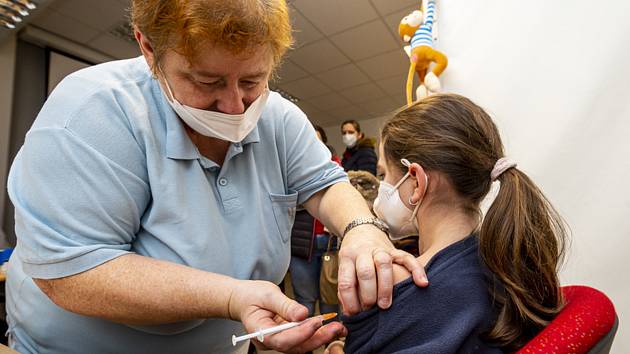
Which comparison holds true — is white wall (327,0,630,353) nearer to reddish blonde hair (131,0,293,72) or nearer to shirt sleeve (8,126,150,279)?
reddish blonde hair (131,0,293,72)

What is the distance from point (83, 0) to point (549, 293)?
12.6 feet

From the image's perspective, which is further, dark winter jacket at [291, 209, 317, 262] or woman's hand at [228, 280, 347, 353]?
dark winter jacket at [291, 209, 317, 262]

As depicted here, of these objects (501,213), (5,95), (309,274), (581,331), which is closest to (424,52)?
(501,213)

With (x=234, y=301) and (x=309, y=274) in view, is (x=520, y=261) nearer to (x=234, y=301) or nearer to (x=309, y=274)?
(x=234, y=301)

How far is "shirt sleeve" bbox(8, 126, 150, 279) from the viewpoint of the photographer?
0.53 meters

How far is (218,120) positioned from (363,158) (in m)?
2.56

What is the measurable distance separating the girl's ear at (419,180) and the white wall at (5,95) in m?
4.18

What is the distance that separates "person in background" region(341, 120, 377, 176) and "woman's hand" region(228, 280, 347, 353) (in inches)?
103

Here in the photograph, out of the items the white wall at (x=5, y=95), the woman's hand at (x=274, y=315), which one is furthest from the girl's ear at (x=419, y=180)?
the white wall at (x=5, y=95)

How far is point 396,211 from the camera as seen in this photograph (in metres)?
0.92

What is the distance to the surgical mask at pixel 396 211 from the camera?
35.6 inches

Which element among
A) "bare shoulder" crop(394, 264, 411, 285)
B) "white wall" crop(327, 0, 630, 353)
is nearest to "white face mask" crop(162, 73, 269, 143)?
"bare shoulder" crop(394, 264, 411, 285)

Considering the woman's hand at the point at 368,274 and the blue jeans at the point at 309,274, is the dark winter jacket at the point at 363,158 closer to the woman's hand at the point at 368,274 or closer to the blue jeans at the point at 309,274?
the blue jeans at the point at 309,274

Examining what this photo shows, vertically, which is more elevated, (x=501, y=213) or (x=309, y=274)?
(x=501, y=213)
